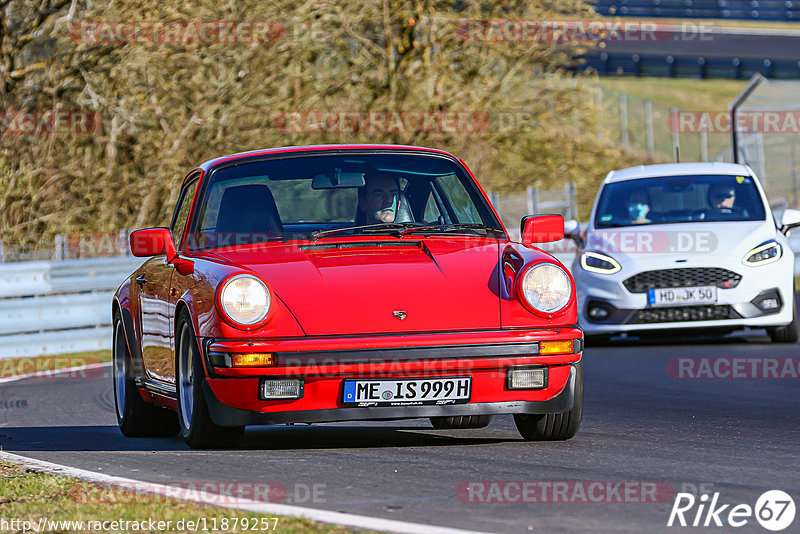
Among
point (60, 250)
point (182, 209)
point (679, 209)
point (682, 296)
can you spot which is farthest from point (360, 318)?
point (60, 250)

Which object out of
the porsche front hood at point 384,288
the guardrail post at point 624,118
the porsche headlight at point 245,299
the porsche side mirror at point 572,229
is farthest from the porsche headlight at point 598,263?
the guardrail post at point 624,118

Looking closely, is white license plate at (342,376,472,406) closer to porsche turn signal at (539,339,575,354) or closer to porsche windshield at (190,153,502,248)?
porsche turn signal at (539,339,575,354)

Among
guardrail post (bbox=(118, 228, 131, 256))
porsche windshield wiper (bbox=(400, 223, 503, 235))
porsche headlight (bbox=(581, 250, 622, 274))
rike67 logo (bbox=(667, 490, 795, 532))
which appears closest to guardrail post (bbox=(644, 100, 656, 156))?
guardrail post (bbox=(118, 228, 131, 256))

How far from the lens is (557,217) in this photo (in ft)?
26.1

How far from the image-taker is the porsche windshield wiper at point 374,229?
7.51 meters

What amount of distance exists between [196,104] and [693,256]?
39.9ft

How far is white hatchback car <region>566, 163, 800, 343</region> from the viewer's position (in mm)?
13250

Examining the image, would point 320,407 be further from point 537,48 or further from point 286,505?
point 537,48

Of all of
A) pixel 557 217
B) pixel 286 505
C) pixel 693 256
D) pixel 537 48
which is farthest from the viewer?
pixel 537 48

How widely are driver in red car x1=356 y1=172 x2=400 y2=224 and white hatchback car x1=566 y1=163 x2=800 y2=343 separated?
5.89 meters

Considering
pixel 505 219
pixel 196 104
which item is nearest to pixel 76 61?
pixel 196 104

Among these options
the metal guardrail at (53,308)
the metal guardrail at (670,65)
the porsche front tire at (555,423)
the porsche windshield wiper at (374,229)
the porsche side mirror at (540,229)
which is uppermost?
the metal guardrail at (670,65)

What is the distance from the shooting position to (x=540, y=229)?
25.8 feet

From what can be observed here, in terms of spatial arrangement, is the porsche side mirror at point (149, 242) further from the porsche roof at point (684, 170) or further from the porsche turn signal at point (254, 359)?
the porsche roof at point (684, 170)
